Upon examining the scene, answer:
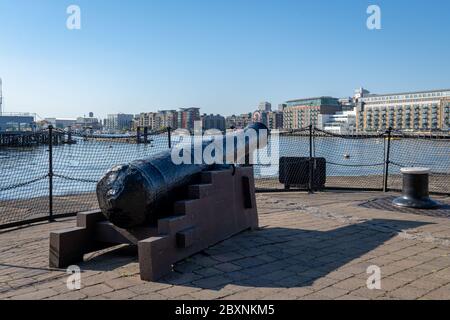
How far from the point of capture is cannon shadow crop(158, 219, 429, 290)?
12.6ft

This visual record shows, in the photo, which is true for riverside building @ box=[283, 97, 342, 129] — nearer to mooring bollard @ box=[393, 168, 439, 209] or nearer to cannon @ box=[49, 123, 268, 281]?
mooring bollard @ box=[393, 168, 439, 209]

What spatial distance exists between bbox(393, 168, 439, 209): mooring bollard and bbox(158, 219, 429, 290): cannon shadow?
5.21 feet

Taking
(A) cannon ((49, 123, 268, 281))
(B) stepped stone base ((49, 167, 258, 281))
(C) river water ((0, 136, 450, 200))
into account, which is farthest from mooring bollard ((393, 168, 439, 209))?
(A) cannon ((49, 123, 268, 281))

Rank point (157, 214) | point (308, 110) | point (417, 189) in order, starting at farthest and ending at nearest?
point (308, 110) → point (417, 189) → point (157, 214)

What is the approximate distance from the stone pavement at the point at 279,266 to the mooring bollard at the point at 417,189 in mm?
1045

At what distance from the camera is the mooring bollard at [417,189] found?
7.73 metres

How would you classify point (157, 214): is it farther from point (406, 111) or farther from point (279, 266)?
point (406, 111)

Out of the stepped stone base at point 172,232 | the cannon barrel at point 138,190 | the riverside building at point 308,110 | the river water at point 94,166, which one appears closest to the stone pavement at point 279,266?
the stepped stone base at point 172,232

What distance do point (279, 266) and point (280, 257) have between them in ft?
1.09

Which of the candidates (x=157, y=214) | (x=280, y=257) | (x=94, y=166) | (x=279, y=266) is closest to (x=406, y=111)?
(x=94, y=166)

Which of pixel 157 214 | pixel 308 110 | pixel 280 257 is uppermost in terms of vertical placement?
pixel 308 110

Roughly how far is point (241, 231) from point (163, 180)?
1598mm

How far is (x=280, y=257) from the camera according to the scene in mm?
4586
